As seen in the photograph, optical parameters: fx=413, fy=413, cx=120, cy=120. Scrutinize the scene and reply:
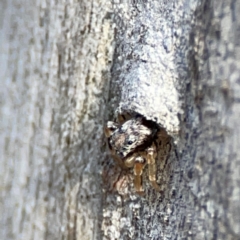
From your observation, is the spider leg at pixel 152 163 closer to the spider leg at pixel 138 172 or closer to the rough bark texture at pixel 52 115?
the spider leg at pixel 138 172

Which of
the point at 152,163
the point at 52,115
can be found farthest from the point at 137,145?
the point at 52,115

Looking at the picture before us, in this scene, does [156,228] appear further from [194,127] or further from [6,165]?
[6,165]

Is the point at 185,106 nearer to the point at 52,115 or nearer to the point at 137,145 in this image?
the point at 137,145

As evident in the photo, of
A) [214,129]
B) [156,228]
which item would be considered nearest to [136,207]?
[156,228]

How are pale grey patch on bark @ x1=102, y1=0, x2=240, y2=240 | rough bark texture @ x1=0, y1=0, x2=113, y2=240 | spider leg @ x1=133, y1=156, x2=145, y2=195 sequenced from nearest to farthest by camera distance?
1. pale grey patch on bark @ x1=102, y1=0, x2=240, y2=240
2. spider leg @ x1=133, y1=156, x2=145, y2=195
3. rough bark texture @ x1=0, y1=0, x2=113, y2=240

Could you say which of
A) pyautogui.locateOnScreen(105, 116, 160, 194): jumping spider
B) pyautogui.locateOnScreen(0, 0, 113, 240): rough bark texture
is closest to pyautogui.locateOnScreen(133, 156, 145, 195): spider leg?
pyautogui.locateOnScreen(105, 116, 160, 194): jumping spider

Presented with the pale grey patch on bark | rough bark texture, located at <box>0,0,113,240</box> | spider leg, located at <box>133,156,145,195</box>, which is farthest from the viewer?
rough bark texture, located at <box>0,0,113,240</box>

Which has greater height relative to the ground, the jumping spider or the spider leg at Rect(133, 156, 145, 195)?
the jumping spider

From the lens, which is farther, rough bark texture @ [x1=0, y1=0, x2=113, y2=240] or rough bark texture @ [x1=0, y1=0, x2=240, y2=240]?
rough bark texture @ [x1=0, y1=0, x2=113, y2=240]

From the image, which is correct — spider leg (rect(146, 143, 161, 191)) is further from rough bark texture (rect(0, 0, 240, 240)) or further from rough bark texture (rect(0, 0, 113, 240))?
rough bark texture (rect(0, 0, 113, 240))
